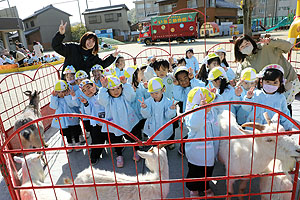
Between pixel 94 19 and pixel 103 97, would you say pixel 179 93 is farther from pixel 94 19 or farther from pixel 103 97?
pixel 94 19

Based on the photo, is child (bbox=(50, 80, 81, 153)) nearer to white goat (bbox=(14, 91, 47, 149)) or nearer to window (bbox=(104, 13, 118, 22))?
white goat (bbox=(14, 91, 47, 149))

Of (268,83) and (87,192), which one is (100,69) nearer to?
(87,192)

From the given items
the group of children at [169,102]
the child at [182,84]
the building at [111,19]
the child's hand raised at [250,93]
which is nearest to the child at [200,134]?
the group of children at [169,102]

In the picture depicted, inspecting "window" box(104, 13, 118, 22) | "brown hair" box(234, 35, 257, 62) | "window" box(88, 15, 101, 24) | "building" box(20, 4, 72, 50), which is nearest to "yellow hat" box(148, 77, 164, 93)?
"brown hair" box(234, 35, 257, 62)

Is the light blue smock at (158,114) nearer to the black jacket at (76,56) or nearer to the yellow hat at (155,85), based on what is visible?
the yellow hat at (155,85)

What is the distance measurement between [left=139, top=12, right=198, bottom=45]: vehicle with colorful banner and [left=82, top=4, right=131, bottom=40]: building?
15795 mm

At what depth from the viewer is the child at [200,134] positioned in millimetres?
2285

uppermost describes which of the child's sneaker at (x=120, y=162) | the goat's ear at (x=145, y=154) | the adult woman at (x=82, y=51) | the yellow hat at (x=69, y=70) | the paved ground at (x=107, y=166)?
the adult woman at (x=82, y=51)

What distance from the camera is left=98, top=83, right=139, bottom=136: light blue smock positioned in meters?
3.36

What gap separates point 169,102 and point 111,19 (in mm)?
41226

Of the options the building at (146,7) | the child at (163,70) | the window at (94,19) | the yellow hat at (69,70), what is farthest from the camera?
the building at (146,7)

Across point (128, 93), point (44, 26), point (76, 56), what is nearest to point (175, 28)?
point (76, 56)

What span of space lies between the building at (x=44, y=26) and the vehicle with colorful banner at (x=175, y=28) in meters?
19.4

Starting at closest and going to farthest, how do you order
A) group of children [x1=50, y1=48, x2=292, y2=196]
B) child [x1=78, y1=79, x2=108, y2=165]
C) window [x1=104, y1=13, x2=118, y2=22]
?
group of children [x1=50, y1=48, x2=292, y2=196] → child [x1=78, y1=79, x2=108, y2=165] → window [x1=104, y1=13, x2=118, y2=22]
